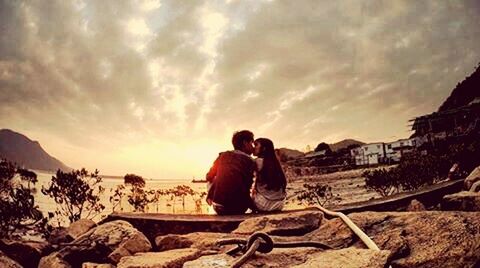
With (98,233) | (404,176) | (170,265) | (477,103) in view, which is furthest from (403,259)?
(477,103)

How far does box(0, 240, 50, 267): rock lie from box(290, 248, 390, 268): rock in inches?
125

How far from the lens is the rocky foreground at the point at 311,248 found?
200cm

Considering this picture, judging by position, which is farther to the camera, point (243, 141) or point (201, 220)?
point (243, 141)

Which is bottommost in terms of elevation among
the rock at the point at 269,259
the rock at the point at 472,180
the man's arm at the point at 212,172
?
the rock at the point at 269,259

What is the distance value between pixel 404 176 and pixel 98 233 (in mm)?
19547

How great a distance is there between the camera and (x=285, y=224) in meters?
3.31

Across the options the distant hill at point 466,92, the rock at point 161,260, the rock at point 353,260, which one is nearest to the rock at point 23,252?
the rock at point 161,260

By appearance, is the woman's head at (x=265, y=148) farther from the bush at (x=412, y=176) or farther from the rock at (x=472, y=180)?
the bush at (x=412, y=176)

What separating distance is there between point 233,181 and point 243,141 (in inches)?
31.0

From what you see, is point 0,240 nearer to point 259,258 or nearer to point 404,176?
point 259,258

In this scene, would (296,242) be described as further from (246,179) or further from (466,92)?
(466,92)

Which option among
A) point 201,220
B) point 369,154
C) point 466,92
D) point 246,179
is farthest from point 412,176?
point 369,154

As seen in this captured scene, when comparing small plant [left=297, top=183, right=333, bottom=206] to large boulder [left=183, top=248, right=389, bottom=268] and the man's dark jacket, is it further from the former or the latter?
large boulder [left=183, top=248, right=389, bottom=268]

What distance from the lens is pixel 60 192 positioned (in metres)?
13.7
